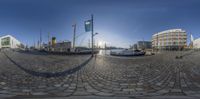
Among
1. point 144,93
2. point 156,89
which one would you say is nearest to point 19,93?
point 144,93

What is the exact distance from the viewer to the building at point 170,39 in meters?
12.0

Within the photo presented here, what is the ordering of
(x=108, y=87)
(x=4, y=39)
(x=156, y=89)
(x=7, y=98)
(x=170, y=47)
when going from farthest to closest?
(x=170, y=47)
(x=4, y=39)
(x=108, y=87)
(x=156, y=89)
(x=7, y=98)

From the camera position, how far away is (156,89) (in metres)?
6.36

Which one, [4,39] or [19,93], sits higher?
[4,39]

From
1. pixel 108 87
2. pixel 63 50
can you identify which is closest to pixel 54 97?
pixel 108 87

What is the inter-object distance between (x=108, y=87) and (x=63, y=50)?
83.3 ft

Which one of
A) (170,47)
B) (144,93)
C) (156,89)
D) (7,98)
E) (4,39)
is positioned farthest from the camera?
(170,47)

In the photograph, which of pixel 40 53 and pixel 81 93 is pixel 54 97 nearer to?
pixel 81 93

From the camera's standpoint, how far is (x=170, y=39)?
1342cm

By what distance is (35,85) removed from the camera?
7.10 meters

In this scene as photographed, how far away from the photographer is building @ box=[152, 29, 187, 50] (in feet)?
39.4

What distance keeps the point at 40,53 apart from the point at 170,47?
2074 centimetres

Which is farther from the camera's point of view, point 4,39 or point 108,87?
point 4,39

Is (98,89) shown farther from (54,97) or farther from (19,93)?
(19,93)
